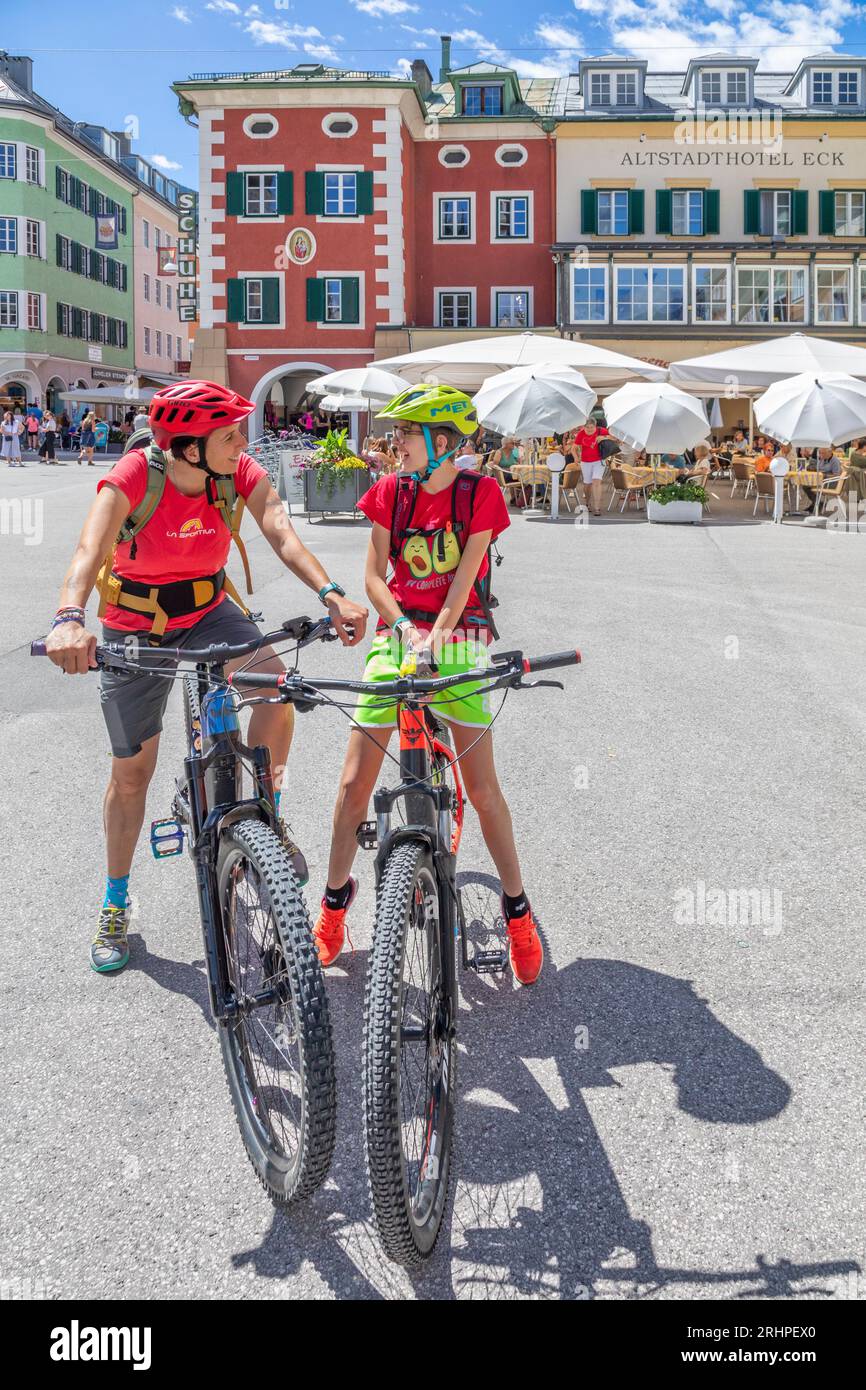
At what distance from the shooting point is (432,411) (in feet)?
12.4

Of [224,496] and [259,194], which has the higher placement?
[259,194]

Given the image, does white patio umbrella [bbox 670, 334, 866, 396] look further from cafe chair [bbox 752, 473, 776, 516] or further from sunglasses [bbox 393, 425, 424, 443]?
sunglasses [bbox 393, 425, 424, 443]

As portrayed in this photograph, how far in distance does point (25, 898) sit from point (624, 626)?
7056 mm

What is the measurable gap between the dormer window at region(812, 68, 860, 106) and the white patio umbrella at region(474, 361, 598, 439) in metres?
A: 26.7

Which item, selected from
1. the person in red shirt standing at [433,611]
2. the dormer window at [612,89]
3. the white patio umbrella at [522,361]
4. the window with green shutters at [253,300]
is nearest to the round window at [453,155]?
the dormer window at [612,89]

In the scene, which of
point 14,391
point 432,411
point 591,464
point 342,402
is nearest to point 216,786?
point 432,411

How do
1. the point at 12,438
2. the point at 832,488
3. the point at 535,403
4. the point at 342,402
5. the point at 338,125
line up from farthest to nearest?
the point at 338,125 < the point at 12,438 < the point at 342,402 < the point at 832,488 < the point at 535,403

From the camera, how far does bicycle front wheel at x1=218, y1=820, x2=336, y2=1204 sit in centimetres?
267

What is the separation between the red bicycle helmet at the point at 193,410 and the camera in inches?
140

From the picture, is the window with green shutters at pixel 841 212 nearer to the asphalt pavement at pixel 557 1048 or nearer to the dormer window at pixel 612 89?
the dormer window at pixel 612 89

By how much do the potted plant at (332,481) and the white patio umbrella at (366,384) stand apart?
3142mm

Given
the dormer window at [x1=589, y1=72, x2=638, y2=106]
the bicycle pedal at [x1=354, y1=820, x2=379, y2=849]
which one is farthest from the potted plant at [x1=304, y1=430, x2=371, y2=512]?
the dormer window at [x1=589, y1=72, x2=638, y2=106]

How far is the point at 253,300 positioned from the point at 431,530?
38.2m

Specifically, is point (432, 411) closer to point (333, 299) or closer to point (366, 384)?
point (366, 384)
